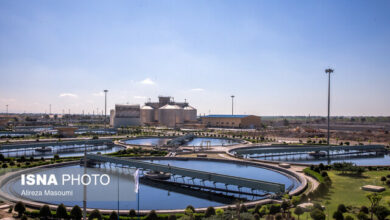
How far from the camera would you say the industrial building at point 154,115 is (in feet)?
330

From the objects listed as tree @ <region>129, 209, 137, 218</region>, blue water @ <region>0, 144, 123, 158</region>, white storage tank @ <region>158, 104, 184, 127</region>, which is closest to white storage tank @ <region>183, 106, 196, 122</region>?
white storage tank @ <region>158, 104, 184, 127</region>

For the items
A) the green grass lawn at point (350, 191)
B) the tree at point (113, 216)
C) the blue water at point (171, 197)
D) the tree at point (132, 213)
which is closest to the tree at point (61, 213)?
the tree at point (113, 216)

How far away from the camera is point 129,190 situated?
24.6 meters

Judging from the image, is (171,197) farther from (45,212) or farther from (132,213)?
(45,212)

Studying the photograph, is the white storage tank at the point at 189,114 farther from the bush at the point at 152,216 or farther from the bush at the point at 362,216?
the bush at the point at 362,216

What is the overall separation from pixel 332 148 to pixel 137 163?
3404cm

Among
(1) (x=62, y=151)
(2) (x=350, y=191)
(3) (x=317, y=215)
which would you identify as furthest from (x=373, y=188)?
(1) (x=62, y=151)

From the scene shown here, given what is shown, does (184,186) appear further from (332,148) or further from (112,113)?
(112,113)

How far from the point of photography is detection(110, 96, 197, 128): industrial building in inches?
3959

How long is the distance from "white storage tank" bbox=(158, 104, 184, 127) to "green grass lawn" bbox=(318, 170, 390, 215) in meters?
80.1

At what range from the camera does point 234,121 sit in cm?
10525

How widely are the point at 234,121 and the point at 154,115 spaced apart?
31729 millimetres

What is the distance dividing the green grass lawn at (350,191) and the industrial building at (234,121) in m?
71.5

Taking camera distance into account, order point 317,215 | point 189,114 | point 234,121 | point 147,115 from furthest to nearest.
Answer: point 189,114 < point 147,115 < point 234,121 < point 317,215
